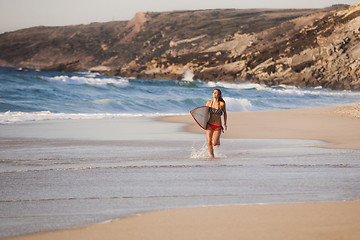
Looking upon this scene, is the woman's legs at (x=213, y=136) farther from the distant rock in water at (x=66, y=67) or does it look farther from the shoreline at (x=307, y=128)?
the distant rock in water at (x=66, y=67)

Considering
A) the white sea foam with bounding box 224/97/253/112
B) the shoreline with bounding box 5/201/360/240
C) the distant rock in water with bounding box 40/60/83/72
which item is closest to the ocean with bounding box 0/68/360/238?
the shoreline with bounding box 5/201/360/240

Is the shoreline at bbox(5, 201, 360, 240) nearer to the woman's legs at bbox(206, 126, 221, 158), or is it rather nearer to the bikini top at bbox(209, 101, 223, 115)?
the woman's legs at bbox(206, 126, 221, 158)

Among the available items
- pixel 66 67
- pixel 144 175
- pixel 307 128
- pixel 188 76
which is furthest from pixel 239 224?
pixel 66 67

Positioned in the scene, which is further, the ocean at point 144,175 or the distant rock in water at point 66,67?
the distant rock in water at point 66,67

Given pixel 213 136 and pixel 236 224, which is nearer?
pixel 236 224

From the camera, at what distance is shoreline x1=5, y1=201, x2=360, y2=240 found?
3.18 m

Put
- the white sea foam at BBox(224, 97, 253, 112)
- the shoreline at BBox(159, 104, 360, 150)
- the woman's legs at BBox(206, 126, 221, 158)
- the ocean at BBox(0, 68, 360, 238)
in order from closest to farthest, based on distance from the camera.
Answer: the ocean at BBox(0, 68, 360, 238) → the woman's legs at BBox(206, 126, 221, 158) → the shoreline at BBox(159, 104, 360, 150) → the white sea foam at BBox(224, 97, 253, 112)

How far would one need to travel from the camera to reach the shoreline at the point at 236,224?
3176mm

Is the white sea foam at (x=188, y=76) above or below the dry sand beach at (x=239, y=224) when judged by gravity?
below

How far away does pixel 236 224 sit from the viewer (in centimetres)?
344

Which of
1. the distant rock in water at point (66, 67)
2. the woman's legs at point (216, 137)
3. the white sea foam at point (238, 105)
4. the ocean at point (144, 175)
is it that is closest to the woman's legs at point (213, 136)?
the woman's legs at point (216, 137)

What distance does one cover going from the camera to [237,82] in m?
79.4

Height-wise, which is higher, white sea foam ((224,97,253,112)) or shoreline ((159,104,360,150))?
shoreline ((159,104,360,150))

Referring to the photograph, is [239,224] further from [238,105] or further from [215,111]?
[238,105]
